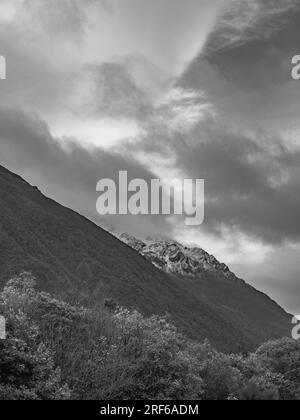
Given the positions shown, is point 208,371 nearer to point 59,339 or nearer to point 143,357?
point 143,357

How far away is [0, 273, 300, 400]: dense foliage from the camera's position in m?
18.0

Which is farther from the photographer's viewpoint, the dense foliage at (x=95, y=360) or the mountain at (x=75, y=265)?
the mountain at (x=75, y=265)

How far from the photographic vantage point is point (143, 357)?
73.5 ft

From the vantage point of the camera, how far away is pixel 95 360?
2152 centimetres

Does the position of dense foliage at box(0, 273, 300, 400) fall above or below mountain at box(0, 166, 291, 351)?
below

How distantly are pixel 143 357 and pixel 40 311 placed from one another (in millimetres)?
4569

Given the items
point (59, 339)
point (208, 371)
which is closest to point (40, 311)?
point (59, 339)

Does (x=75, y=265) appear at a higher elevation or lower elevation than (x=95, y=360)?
higher

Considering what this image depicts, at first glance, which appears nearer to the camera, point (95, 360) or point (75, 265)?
point (95, 360)

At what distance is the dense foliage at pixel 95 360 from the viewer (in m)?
18.0

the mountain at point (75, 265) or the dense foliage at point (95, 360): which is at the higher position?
the mountain at point (75, 265)

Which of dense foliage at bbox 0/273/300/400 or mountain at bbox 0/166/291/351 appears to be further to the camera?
mountain at bbox 0/166/291/351
